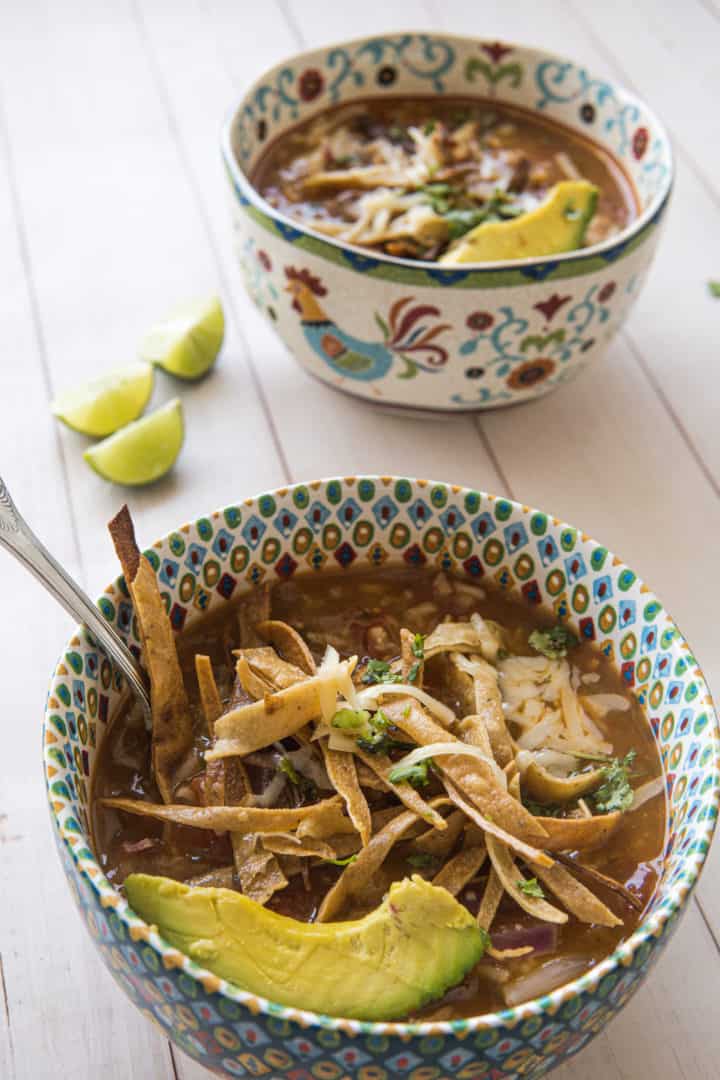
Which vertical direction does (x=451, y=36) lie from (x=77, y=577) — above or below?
above

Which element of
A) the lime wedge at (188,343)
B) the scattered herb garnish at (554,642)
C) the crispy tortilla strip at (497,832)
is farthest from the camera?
the lime wedge at (188,343)

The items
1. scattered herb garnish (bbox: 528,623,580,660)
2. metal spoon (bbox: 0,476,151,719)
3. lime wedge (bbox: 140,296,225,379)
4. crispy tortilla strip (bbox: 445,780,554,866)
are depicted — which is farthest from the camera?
lime wedge (bbox: 140,296,225,379)

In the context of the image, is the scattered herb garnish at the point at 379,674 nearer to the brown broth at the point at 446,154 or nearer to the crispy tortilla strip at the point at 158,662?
the crispy tortilla strip at the point at 158,662

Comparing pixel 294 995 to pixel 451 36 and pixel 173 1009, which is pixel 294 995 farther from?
pixel 451 36

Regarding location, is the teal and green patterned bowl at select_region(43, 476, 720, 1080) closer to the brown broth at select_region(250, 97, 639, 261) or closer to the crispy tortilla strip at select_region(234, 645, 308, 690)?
the crispy tortilla strip at select_region(234, 645, 308, 690)

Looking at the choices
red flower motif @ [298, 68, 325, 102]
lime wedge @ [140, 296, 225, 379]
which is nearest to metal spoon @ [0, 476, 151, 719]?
lime wedge @ [140, 296, 225, 379]

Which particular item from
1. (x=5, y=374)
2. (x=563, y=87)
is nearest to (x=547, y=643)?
(x=5, y=374)

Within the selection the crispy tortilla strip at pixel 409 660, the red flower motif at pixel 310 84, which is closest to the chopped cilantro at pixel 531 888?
the crispy tortilla strip at pixel 409 660
